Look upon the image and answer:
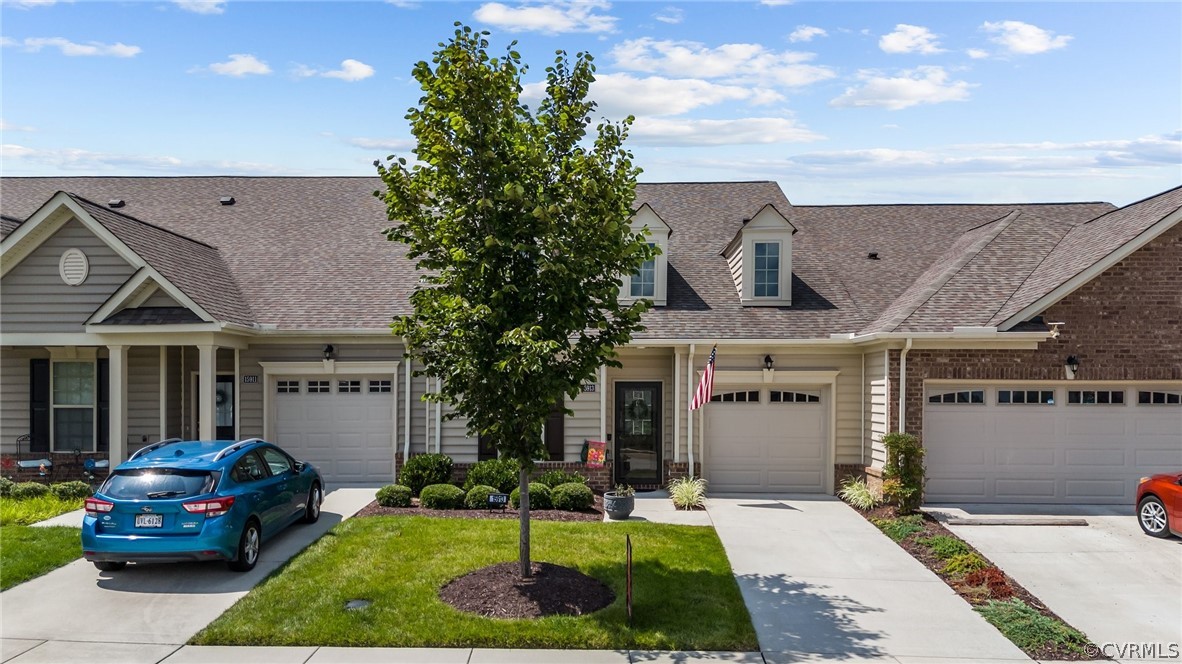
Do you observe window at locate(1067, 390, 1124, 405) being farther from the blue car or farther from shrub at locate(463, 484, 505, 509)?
the blue car

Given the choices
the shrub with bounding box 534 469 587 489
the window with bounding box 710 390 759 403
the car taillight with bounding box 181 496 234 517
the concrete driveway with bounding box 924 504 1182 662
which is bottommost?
the concrete driveway with bounding box 924 504 1182 662

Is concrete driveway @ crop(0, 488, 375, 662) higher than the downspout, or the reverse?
the downspout

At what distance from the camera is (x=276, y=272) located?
17641 millimetres

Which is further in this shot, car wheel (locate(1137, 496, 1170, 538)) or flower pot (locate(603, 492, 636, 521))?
flower pot (locate(603, 492, 636, 521))

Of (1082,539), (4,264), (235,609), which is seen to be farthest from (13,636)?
(1082,539)

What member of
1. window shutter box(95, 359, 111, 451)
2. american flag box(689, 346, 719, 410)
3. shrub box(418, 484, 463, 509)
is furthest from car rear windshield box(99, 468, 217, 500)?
american flag box(689, 346, 719, 410)

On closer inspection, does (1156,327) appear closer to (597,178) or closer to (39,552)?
(597,178)

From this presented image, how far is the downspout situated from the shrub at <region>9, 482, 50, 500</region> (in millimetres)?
15154

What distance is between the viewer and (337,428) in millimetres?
16172

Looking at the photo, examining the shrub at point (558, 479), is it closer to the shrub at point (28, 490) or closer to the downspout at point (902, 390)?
the downspout at point (902, 390)

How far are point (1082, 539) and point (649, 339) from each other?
7871mm

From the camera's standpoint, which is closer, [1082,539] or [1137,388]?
[1082,539]

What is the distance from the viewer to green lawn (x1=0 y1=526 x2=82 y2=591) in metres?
9.64

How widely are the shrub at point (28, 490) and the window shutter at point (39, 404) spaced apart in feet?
7.15
